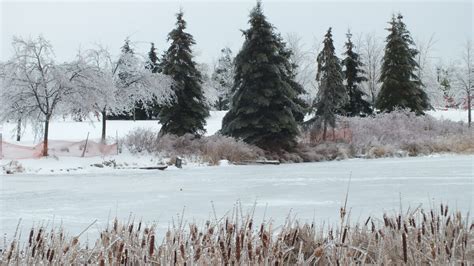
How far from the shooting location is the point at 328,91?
119 ft

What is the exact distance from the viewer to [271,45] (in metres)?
31.3

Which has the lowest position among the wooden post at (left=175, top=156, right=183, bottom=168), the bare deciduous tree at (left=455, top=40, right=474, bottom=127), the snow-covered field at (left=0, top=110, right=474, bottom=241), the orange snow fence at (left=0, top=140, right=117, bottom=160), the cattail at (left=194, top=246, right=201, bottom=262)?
the snow-covered field at (left=0, top=110, right=474, bottom=241)

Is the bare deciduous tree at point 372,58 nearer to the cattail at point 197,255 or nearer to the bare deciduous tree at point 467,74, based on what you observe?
the bare deciduous tree at point 467,74

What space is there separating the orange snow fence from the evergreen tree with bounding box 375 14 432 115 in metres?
26.2

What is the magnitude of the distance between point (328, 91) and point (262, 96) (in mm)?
7409

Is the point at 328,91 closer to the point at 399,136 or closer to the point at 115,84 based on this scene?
the point at 399,136

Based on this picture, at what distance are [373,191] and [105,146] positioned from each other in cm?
1619

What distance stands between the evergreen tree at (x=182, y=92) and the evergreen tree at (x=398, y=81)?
59.2 feet

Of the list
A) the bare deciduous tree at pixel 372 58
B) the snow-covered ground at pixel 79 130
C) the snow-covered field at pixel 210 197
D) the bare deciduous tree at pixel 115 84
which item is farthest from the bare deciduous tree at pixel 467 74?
the snow-covered field at pixel 210 197

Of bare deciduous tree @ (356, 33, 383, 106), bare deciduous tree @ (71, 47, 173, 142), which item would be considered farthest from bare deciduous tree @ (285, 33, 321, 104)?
bare deciduous tree @ (71, 47, 173, 142)

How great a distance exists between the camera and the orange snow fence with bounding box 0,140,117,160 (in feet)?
76.8

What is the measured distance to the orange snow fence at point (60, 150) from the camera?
2341cm

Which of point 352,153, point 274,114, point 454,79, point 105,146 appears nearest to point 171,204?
point 105,146

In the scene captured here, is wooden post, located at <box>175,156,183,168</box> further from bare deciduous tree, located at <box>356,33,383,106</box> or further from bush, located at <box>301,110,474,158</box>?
bare deciduous tree, located at <box>356,33,383,106</box>
